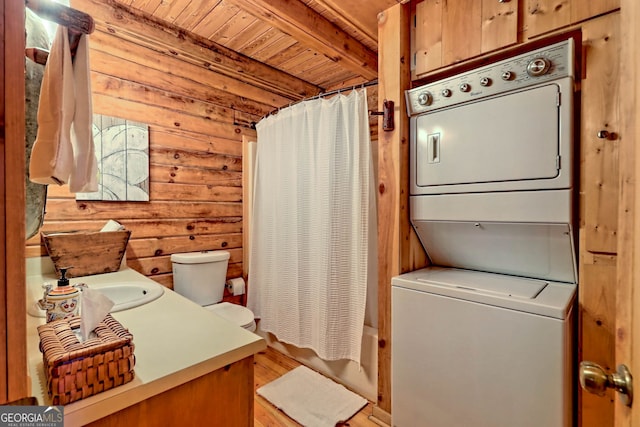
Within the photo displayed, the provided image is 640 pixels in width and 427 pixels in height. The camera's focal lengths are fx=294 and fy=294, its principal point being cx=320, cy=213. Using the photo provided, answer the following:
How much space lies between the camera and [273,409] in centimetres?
177

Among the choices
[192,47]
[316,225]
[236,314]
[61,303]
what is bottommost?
[236,314]

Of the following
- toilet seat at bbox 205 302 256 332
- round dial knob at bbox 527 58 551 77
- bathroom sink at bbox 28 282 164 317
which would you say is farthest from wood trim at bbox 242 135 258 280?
round dial knob at bbox 527 58 551 77

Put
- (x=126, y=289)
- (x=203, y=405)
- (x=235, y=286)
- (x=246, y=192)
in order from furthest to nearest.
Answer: (x=246, y=192) → (x=235, y=286) → (x=126, y=289) → (x=203, y=405)

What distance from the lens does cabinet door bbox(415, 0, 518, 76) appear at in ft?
4.15

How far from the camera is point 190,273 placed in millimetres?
2172

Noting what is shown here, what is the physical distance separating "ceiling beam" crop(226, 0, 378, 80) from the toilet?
168cm

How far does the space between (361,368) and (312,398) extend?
36 centimetres

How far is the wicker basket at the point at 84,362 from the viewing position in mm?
607

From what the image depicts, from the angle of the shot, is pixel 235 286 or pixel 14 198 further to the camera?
pixel 235 286

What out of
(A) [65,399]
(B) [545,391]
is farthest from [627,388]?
(A) [65,399]

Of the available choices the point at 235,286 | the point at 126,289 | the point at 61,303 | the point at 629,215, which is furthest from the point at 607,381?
the point at 235,286

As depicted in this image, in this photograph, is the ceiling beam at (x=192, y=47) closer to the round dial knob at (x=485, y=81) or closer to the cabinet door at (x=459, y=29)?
the cabinet door at (x=459, y=29)

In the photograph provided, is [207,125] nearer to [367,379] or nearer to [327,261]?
[327,261]

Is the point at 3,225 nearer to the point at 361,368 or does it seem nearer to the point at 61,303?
the point at 61,303
